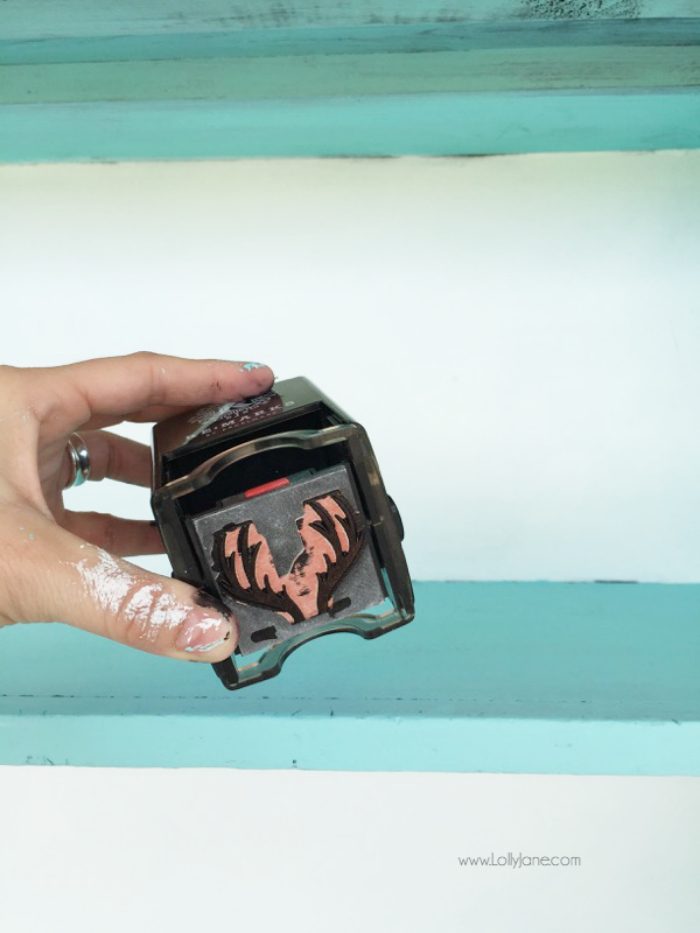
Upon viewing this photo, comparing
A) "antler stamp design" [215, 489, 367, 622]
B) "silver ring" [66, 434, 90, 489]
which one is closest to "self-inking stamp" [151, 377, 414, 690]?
"antler stamp design" [215, 489, 367, 622]

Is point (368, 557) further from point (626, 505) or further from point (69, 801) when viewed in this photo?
point (69, 801)

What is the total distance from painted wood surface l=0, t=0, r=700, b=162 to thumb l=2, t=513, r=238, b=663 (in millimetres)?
335

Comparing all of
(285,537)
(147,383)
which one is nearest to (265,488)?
(285,537)

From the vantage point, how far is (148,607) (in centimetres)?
47

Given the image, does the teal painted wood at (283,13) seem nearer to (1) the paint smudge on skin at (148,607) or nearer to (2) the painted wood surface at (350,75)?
(2) the painted wood surface at (350,75)

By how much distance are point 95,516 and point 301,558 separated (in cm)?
33

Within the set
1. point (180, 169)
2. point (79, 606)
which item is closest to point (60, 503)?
point (79, 606)

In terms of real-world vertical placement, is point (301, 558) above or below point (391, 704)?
above

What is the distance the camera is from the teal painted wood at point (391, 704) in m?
0.57

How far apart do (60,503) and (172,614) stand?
0.29m

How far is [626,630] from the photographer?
0.73 m

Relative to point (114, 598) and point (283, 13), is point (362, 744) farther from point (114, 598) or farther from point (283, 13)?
point (283, 13)

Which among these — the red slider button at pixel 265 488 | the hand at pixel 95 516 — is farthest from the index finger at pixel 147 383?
the red slider button at pixel 265 488

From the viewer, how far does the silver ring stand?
706 millimetres
